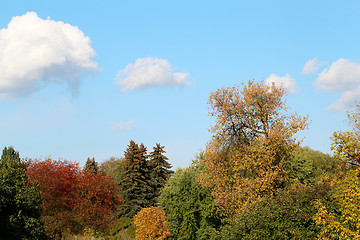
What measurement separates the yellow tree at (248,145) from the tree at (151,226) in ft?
41.1

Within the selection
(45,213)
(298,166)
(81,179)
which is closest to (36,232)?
(45,213)

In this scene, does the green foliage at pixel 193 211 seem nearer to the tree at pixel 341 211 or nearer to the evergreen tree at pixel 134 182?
the tree at pixel 341 211

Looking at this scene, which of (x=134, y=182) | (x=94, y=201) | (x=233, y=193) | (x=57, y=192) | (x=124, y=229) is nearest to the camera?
(x=233, y=193)

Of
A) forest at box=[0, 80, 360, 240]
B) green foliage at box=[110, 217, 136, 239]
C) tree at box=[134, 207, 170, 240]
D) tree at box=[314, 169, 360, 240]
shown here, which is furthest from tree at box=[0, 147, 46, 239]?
green foliage at box=[110, 217, 136, 239]

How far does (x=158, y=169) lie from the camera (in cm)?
5447

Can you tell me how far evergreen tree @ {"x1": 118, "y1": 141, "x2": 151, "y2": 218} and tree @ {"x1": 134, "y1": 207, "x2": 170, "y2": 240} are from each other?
40.6ft

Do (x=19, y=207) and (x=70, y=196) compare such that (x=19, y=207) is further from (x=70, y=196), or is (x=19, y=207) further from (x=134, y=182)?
(x=134, y=182)

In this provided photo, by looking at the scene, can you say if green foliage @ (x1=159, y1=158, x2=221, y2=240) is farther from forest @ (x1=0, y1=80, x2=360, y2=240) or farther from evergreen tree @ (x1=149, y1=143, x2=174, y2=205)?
evergreen tree @ (x1=149, y1=143, x2=174, y2=205)

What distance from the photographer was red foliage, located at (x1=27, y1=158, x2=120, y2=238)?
35312mm

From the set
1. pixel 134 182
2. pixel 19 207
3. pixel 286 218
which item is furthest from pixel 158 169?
pixel 286 218

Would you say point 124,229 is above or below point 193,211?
below

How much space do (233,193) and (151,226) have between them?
14.9m

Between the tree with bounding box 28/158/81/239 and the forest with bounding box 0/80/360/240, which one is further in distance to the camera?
the tree with bounding box 28/158/81/239

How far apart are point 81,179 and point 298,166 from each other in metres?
22.3
